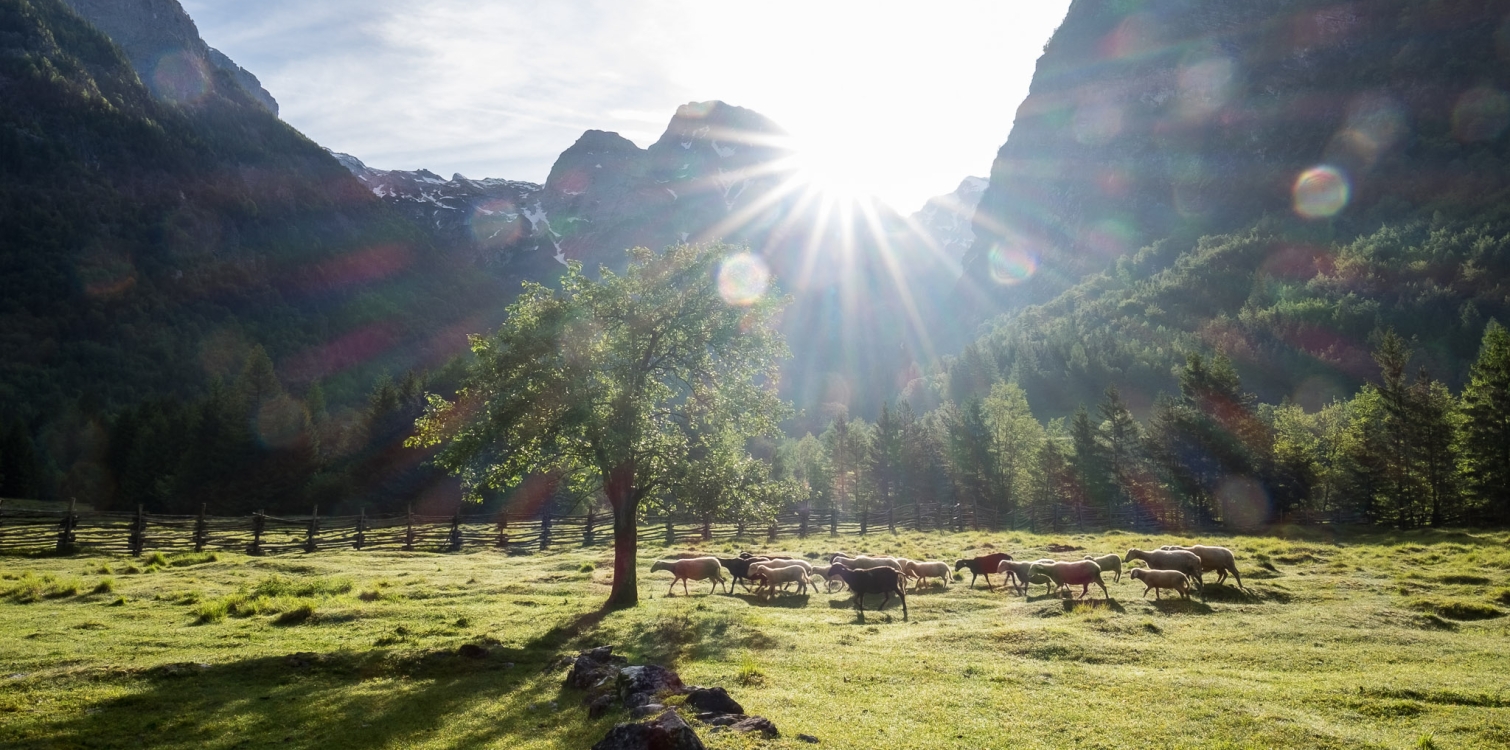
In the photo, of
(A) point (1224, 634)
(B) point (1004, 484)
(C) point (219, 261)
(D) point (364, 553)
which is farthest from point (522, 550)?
(C) point (219, 261)

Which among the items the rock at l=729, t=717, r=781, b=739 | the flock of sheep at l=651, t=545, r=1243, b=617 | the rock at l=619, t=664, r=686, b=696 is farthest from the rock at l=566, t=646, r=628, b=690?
the flock of sheep at l=651, t=545, r=1243, b=617

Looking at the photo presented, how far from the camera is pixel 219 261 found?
18938 centimetres

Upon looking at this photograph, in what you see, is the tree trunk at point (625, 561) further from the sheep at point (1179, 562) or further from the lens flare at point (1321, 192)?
the lens flare at point (1321, 192)

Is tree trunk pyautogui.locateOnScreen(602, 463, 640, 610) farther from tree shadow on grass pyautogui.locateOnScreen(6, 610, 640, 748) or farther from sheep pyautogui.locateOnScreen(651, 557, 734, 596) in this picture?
tree shadow on grass pyautogui.locateOnScreen(6, 610, 640, 748)

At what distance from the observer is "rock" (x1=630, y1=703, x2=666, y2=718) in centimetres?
891

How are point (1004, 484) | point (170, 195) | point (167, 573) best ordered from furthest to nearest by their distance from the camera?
point (170, 195)
point (1004, 484)
point (167, 573)

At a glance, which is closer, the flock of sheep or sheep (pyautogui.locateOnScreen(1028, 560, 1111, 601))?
the flock of sheep

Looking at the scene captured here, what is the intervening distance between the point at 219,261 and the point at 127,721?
23059 centimetres

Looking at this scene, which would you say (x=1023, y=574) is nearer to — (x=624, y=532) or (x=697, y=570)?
(x=697, y=570)

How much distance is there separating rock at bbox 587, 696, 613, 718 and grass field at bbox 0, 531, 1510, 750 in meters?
0.21

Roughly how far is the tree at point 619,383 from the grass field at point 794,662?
397 cm

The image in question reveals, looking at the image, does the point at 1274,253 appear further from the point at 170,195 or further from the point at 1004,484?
the point at 170,195

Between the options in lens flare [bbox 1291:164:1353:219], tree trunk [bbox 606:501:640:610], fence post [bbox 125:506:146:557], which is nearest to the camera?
tree trunk [bbox 606:501:640:610]

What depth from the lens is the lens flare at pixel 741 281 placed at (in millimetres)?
21375
